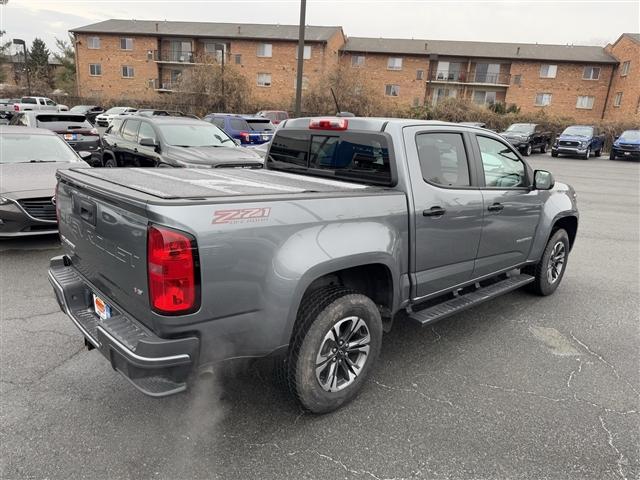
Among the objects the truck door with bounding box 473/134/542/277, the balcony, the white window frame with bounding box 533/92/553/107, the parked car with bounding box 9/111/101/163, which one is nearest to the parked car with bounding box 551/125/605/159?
the white window frame with bounding box 533/92/553/107

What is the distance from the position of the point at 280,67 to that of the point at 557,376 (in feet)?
151

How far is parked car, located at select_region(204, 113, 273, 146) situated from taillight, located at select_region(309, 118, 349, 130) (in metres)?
12.9

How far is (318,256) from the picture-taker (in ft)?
8.48

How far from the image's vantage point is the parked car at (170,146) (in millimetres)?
8672

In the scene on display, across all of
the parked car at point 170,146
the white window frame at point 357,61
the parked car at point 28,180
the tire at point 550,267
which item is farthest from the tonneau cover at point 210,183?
the white window frame at point 357,61

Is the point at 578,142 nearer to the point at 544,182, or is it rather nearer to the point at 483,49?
→ the point at 544,182

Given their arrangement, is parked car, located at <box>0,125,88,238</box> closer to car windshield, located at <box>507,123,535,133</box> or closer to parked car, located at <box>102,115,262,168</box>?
parked car, located at <box>102,115,262,168</box>

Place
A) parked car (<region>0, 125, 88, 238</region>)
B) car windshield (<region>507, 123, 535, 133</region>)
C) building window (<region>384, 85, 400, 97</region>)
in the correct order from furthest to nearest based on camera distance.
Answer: building window (<region>384, 85, 400, 97</region>), car windshield (<region>507, 123, 535, 133</region>), parked car (<region>0, 125, 88, 238</region>)

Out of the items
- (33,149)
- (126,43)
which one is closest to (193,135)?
(33,149)

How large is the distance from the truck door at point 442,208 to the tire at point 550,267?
5.04 feet

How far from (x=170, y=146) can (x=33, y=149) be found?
244cm

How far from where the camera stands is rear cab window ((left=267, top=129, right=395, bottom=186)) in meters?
3.35

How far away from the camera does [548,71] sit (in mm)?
43750

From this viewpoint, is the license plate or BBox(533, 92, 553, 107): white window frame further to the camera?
BBox(533, 92, 553, 107): white window frame
